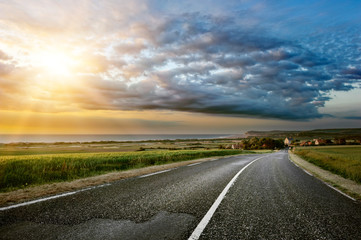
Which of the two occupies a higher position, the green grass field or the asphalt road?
the asphalt road

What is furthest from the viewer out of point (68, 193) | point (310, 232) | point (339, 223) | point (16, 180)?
point (16, 180)

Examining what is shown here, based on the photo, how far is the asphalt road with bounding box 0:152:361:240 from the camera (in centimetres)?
350

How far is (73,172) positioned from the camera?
1086 cm

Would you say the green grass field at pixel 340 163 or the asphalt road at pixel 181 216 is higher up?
the asphalt road at pixel 181 216

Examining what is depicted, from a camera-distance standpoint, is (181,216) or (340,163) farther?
(340,163)

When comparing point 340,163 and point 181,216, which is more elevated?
point 181,216

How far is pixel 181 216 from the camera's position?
14.2 feet

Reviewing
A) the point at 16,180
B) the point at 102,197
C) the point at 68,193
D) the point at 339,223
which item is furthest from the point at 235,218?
the point at 16,180

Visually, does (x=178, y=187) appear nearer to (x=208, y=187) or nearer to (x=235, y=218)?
(x=208, y=187)

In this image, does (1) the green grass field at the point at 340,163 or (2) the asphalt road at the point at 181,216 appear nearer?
(2) the asphalt road at the point at 181,216

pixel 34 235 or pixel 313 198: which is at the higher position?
pixel 34 235

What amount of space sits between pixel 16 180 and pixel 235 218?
29.4ft

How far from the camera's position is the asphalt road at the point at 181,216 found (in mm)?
3500

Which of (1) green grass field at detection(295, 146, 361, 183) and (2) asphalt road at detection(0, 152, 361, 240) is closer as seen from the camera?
(2) asphalt road at detection(0, 152, 361, 240)
